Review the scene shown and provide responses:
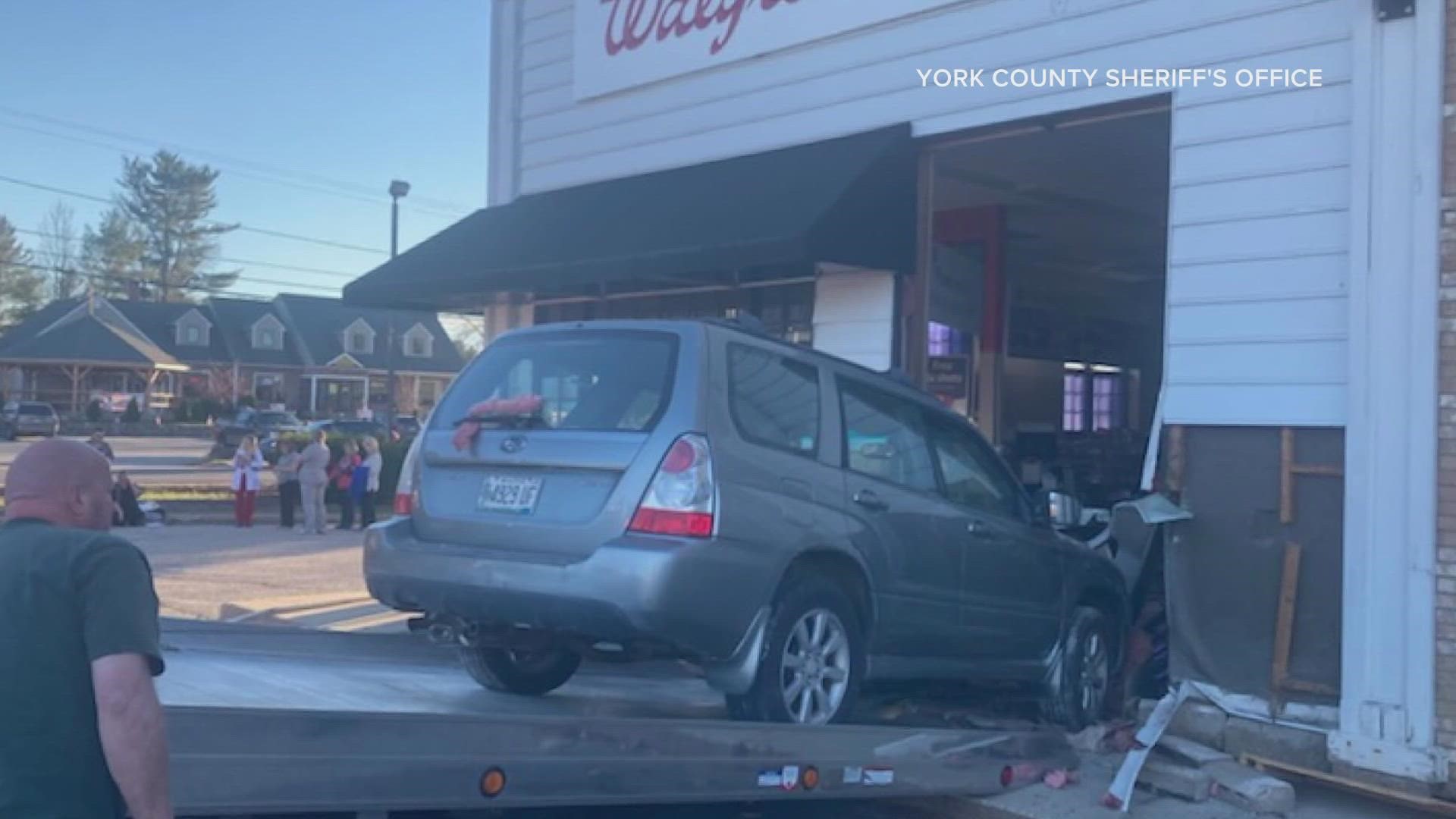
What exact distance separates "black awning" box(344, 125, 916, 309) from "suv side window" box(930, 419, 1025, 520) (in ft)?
8.89

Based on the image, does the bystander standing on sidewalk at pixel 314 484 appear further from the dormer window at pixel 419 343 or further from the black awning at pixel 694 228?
the dormer window at pixel 419 343

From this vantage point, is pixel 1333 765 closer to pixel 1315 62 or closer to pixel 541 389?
pixel 1315 62

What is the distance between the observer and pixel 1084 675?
8633 mm

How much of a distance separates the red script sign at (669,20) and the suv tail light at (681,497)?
21.6 feet

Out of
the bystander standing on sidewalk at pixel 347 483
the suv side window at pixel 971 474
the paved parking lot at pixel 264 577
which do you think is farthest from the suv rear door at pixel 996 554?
the bystander standing on sidewalk at pixel 347 483

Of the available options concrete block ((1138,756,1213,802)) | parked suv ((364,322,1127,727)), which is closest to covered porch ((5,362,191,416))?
parked suv ((364,322,1127,727))

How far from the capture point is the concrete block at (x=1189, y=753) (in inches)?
298

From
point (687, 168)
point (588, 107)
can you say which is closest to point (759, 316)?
point (687, 168)

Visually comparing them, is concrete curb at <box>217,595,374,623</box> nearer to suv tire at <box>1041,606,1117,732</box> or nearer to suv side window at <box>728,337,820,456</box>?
suv tire at <box>1041,606,1117,732</box>

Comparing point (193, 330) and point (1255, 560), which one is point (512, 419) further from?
point (193, 330)

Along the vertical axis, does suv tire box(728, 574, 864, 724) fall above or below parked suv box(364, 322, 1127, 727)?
below

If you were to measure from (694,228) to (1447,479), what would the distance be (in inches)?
225

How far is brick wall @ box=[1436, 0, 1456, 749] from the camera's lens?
7227 mm

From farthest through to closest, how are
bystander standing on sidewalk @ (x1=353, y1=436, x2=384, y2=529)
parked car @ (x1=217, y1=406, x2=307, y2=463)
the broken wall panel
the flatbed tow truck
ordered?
parked car @ (x1=217, y1=406, x2=307, y2=463), bystander standing on sidewalk @ (x1=353, y1=436, x2=384, y2=529), the broken wall panel, the flatbed tow truck
